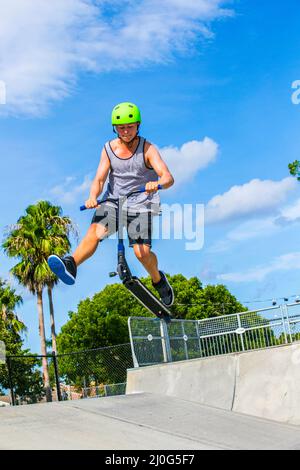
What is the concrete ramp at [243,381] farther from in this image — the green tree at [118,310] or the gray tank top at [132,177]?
the green tree at [118,310]

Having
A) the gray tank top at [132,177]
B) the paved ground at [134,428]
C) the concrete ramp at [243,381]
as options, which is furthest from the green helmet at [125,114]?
the concrete ramp at [243,381]

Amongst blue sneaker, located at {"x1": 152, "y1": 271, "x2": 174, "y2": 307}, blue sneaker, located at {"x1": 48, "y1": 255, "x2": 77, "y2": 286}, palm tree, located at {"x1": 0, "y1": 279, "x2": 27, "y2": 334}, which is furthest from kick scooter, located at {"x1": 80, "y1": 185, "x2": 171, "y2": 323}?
palm tree, located at {"x1": 0, "y1": 279, "x2": 27, "y2": 334}

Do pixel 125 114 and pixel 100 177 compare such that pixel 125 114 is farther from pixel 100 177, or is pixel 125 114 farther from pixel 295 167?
pixel 295 167

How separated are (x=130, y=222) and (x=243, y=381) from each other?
6.62 metres

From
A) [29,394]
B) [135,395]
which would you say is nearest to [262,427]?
[135,395]

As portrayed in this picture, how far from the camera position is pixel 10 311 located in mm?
43531

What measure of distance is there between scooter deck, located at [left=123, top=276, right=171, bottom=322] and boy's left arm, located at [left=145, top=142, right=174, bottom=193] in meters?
1.38

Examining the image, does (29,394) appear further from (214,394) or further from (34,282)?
(34,282)

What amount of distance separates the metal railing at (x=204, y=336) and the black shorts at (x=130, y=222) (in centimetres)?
721

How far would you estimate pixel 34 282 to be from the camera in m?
33.7

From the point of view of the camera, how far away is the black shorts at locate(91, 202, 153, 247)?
8.64 metres

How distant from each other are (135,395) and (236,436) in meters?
3.26

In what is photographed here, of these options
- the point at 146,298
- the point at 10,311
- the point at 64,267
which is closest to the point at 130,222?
the point at 64,267

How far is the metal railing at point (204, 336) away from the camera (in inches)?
619
